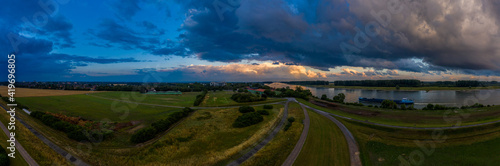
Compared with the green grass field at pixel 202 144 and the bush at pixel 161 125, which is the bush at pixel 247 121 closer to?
the green grass field at pixel 202 144

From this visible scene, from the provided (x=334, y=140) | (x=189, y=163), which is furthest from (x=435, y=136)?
(x=189, y=163)

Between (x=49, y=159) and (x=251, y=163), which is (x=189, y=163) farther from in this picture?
(x=49, y=159)

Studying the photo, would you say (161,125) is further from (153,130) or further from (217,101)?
(217,101)

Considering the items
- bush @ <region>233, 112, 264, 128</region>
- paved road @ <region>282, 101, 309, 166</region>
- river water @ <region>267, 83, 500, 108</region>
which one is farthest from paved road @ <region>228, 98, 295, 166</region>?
river water @ <region>267, 83, 500, 108</region>

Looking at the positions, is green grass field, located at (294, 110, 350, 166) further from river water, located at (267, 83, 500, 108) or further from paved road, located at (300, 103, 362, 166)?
river water, located at (267, 83, 500, 108)

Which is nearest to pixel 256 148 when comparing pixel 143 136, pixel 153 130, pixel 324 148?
pixel 324 148
